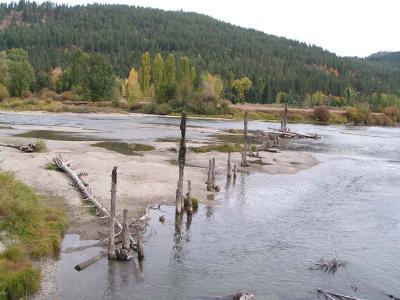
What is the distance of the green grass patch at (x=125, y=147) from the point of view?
5685 cm

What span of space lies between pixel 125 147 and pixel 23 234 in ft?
124

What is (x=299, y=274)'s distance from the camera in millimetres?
22891

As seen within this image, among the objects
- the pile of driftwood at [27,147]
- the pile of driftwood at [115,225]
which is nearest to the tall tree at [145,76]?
the pile of driftwood at [27,147]

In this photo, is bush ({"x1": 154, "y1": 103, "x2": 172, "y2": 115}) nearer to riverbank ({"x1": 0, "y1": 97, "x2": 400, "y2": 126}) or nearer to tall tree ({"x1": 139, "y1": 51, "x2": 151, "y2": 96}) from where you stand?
riverbank ({"x1": 0, "y1": 97, "x2": 400, "y2": 126})

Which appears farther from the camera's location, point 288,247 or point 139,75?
point 139,75

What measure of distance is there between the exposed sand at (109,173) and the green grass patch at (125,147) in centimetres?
151

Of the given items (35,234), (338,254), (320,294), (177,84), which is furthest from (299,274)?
(177,84)

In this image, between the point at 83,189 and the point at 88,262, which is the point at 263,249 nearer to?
the point at 88,262

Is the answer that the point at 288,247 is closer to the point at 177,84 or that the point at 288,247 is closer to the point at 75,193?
the point at 75,193

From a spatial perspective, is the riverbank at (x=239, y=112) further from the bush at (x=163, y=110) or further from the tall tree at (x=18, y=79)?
the tall tree at (x=18, y=79)

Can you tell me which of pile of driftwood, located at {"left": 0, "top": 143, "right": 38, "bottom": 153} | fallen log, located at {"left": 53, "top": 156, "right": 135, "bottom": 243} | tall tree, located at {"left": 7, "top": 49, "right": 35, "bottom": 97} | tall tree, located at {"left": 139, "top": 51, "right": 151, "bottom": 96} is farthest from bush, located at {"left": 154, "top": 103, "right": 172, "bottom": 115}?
fallen log, located at {"left": 53, "top": 156, "right": 135, "bottom": 243}

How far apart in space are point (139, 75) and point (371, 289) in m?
158

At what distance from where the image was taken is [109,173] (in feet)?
136

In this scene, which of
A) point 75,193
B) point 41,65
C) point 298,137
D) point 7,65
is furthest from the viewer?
point 41,65
